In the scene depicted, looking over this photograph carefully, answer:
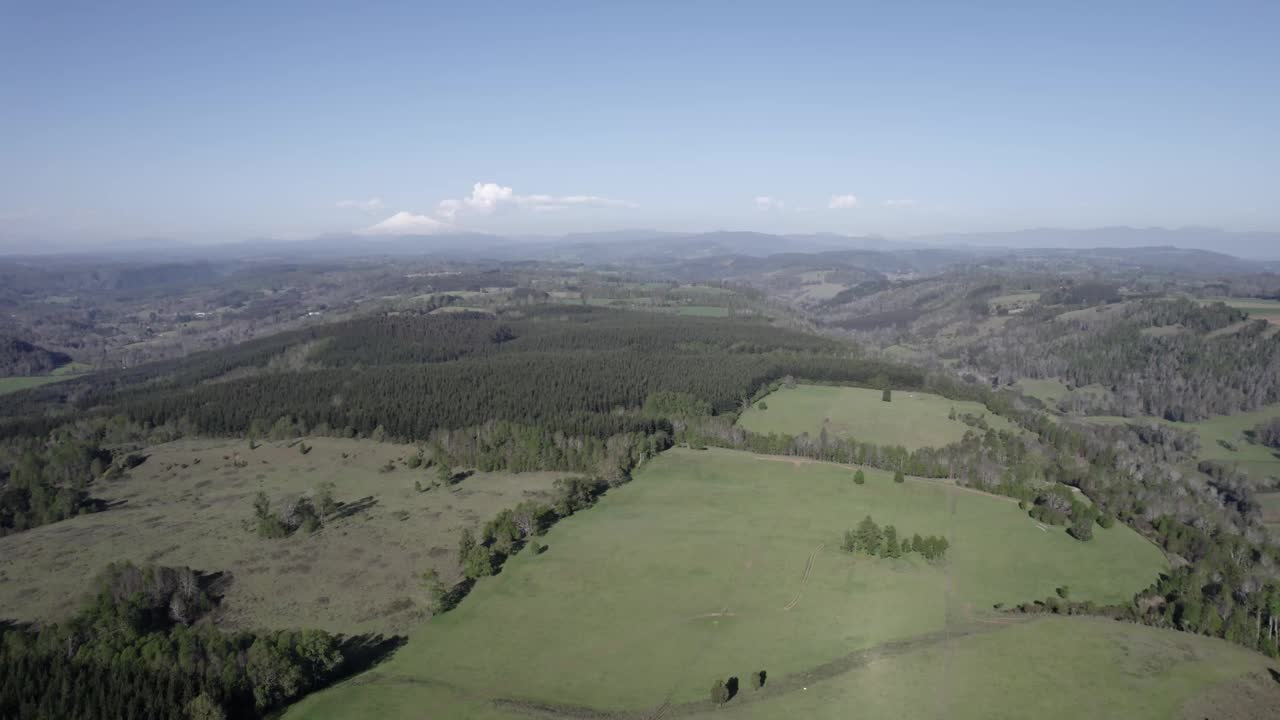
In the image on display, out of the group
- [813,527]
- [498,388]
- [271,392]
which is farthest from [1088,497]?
[271,392]

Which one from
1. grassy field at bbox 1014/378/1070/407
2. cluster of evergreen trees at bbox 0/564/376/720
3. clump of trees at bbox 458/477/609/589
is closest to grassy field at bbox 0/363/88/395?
→ cluster of evergreen trees at bbox 0/564/376/720

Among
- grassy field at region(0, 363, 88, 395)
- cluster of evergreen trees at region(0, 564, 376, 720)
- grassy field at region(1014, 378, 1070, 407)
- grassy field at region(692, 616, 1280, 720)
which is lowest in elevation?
grassy field at region(1014, 378, 1070, 407)

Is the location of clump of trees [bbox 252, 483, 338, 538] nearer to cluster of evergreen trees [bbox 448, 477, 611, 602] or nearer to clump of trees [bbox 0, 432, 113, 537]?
cluster of evergreen trees [bbox 448, 477, 611, 602]

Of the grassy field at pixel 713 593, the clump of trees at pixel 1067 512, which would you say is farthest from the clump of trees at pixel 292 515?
the clump of trees at pixel 1067 512

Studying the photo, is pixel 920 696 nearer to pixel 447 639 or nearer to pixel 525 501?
pixel 447 639

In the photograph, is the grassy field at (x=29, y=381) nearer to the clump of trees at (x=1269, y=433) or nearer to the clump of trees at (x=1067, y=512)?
the clump of trees at (x=1067, y=512)

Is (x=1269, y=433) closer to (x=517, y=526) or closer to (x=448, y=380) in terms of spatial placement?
(x=517, y=526)
